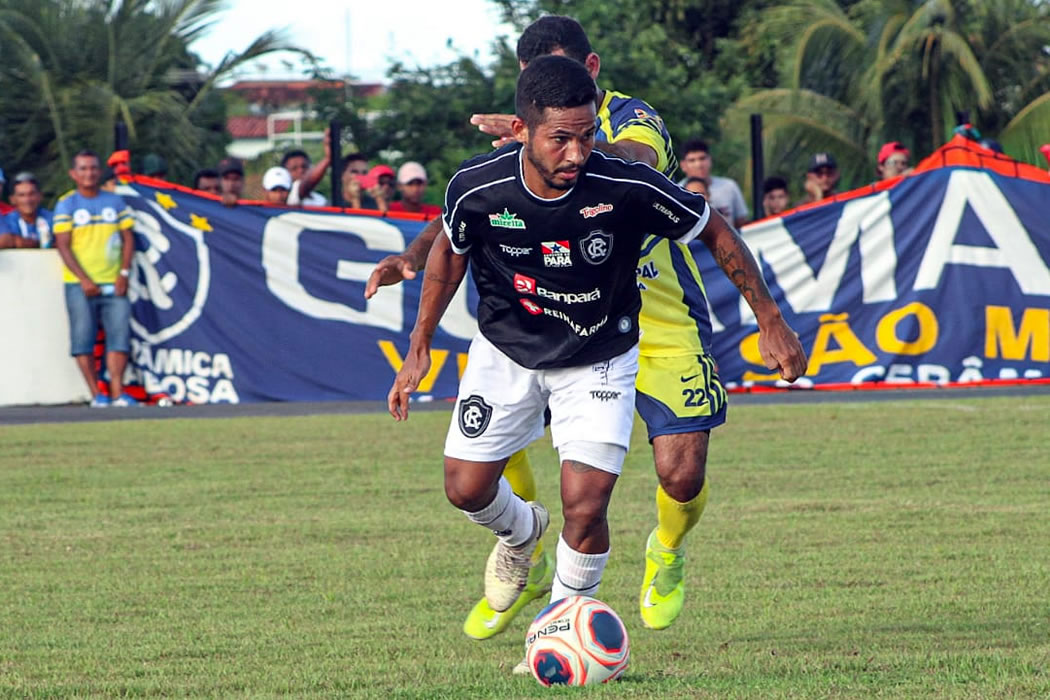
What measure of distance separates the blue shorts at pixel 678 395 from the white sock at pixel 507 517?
23.2 inches

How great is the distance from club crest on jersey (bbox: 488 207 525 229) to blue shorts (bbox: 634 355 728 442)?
1220 mm

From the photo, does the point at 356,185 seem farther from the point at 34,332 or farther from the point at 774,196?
the point at 774,196

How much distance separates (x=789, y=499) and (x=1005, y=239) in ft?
21.7

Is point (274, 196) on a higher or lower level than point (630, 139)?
lower

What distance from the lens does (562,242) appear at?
5.59 metres

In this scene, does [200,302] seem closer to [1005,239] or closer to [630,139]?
[1005,239]

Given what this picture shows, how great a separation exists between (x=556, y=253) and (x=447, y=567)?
102 inches

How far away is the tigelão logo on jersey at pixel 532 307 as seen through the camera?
5.81 m

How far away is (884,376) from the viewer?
50.8ft

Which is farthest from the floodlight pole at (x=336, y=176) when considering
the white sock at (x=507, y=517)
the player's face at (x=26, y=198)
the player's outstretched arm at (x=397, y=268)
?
the player's outstretched arm at (x=397, y=268)

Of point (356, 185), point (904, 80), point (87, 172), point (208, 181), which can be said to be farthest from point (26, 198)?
point (904, 80)

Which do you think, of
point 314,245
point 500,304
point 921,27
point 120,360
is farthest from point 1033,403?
point 921,27

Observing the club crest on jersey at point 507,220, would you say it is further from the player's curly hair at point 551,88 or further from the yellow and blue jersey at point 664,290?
the yellow and blue jersey at point 664,290

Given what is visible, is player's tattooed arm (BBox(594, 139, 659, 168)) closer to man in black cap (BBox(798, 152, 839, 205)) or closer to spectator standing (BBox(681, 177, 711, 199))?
spectator standing (BBox(681, 177, 711, 199))
